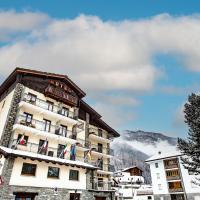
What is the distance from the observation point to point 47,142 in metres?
26.4

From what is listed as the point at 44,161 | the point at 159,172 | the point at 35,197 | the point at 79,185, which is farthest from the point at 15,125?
the point at 159,172

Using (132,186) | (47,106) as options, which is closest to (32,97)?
(47,106)

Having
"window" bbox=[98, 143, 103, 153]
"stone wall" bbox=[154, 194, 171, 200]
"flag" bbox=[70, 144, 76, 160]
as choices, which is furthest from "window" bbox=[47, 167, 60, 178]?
"stone wall" bbox=[154, 194, 171, 200]

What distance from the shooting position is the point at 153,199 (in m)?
56.6

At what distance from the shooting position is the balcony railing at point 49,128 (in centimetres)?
2586

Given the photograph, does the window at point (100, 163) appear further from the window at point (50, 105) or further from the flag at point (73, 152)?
the window at point (50, 105)

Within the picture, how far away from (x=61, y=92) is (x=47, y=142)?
8.61 meters

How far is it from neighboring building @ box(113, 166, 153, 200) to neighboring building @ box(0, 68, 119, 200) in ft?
103

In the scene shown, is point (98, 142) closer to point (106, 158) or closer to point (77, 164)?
point (106, 158)

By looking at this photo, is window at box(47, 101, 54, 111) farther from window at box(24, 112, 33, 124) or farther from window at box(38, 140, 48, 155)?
window at box(38, 140, 48, 155)

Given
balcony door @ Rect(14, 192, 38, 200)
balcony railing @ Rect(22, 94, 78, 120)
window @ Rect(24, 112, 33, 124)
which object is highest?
balcony railing @ Rect(22, 94, 78, 120)

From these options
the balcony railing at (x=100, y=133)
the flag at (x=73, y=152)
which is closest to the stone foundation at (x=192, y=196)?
the balcony railing at (x=100, y=133)

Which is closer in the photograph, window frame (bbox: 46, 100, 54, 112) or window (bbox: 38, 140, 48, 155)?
window (bbox: 38, 140, 48, 155)

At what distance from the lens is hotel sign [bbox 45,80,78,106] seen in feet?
99.3
